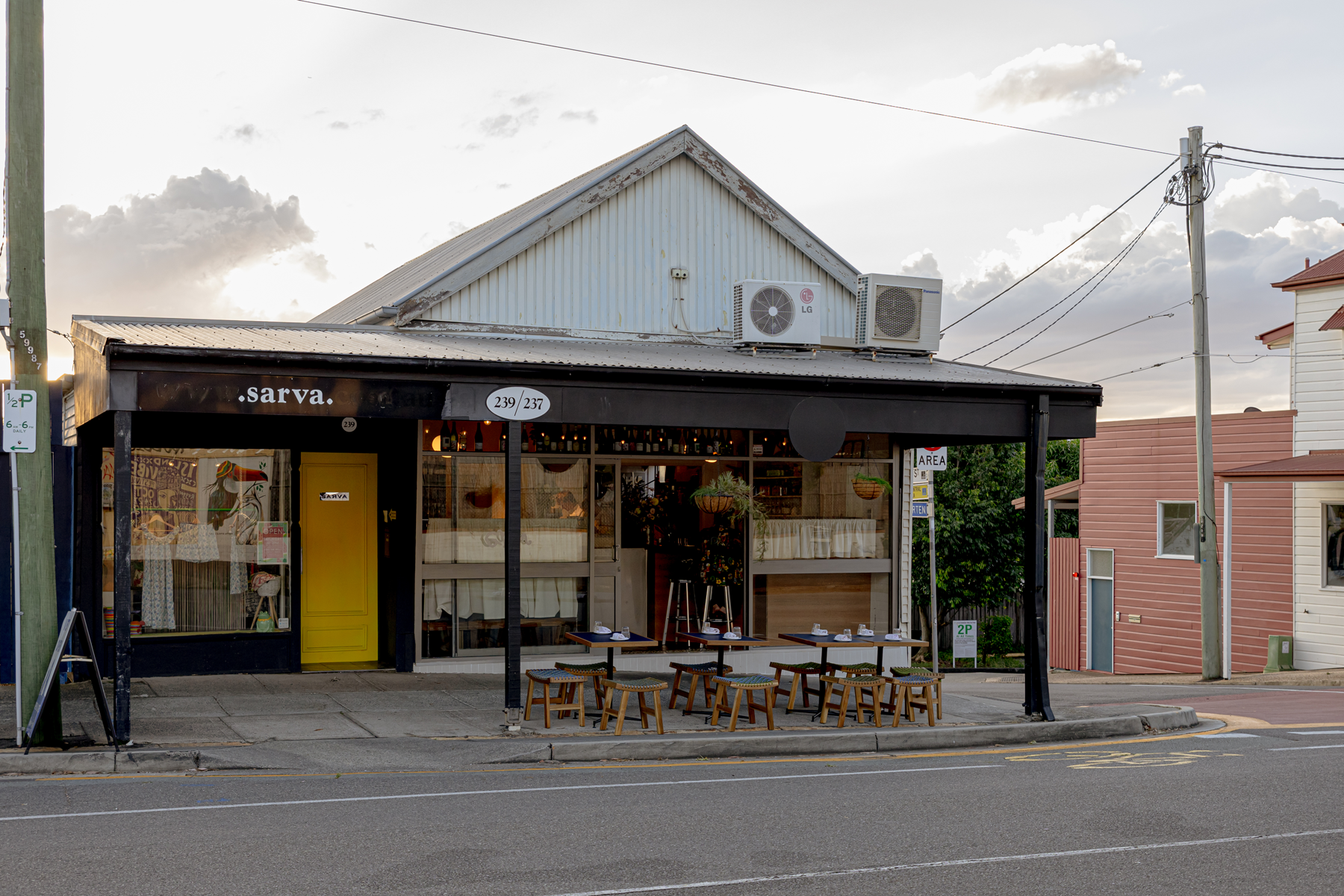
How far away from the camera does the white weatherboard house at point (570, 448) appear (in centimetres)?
1127

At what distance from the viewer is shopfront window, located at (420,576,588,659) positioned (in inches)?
543

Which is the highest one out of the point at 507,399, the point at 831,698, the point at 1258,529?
the point at 507,399

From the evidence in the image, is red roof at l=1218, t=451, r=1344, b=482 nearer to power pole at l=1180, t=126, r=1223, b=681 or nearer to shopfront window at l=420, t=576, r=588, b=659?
power pole at l=1180, t=126, r=1223, b=681

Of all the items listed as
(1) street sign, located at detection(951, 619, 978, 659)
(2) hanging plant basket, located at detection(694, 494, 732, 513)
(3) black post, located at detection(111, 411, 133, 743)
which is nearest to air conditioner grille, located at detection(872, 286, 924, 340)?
(2) hanging plant basket, located at detection(694, 494, 732, 513)

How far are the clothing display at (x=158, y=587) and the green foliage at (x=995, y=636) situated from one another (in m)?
25.5

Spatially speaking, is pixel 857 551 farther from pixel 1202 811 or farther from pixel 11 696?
pixel 11 696

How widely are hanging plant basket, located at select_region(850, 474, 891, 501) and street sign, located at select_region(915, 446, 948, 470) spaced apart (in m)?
0.52

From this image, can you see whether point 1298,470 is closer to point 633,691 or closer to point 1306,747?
point 1306,747

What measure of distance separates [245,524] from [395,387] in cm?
393

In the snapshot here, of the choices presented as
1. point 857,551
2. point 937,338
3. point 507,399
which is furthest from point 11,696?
point 937,338

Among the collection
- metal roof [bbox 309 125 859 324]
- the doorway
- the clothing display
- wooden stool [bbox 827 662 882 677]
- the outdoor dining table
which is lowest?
the doorway

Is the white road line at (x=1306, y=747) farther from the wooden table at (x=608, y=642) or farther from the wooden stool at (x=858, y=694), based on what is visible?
the wooden table at (x=608, y=642)

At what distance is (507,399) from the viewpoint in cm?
1071

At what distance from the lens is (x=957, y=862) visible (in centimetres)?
664
